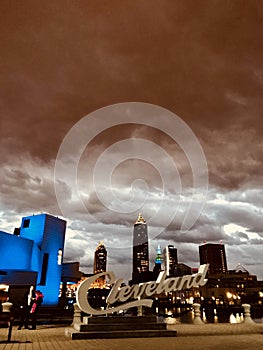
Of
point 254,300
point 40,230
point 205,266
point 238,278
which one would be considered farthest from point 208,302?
point 205,266

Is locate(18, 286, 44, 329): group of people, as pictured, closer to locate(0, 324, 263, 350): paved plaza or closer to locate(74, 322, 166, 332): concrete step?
locate(0, 324, 263, 350): paved plaza

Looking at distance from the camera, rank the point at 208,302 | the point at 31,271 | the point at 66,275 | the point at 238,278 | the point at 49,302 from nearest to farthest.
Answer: the point at 31,271, the point at 49,302, the point at 66,275, the point at 208,302, the point at 238,278

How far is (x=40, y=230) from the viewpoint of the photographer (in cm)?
5403

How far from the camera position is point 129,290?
14312mm

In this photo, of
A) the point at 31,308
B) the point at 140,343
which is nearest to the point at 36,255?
the point at 31,308

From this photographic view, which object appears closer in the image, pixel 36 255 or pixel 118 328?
pixel 118 328

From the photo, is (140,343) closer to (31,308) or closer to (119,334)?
(119,334)

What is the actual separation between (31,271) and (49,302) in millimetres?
9099

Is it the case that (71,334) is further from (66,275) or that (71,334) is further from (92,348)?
(66,275)

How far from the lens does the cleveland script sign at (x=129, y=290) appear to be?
13.4m

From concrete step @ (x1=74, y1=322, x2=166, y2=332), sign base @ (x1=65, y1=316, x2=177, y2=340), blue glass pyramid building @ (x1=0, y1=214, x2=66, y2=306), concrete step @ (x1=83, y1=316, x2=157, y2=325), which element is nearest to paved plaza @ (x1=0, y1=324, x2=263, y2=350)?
sign base @ (x1=65, y1=316, x2=177, y2=340)

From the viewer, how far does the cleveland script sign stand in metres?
13.4

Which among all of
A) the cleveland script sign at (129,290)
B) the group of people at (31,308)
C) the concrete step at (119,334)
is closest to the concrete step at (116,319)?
the cleveland script sign at (129,290)

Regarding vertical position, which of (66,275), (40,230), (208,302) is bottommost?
(208,302)
